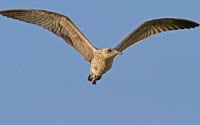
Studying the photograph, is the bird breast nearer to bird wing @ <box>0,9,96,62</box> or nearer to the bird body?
the bird body

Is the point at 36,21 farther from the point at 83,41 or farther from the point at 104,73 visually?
the point at 104,73

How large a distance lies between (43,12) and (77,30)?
1.26 metres

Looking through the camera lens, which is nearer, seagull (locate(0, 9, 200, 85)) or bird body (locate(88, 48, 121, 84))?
bird body (locate(88, 48, 121, 84))

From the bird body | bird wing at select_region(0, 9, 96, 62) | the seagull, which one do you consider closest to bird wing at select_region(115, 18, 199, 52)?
the seagull

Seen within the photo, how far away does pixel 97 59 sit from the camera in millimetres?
13266

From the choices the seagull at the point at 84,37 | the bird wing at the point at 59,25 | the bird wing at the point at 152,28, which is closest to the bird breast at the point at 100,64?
the seagull at the point at 84,37

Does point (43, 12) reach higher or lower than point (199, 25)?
higher

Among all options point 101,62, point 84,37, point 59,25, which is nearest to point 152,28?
point 101,62

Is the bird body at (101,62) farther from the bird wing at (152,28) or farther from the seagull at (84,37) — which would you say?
the bird wing at (152,28)

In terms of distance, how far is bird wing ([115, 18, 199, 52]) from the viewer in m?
13.7

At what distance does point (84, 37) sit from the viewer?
13.4m

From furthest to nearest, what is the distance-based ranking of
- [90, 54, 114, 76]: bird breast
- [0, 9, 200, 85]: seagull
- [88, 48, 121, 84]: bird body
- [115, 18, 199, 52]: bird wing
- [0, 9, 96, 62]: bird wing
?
1. [115, 18, 199, 52]: bird wing
2. [0, 9, 96, 62]: bird wing
3. [0, 9, 200, 85]: seagull
4. [90, 54, 114, 76]: bird breast
5. [88, 48, 121, 84]: bird body

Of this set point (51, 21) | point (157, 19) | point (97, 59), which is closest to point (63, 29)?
point (51, 21)

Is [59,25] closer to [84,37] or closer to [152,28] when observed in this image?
[84,37]
